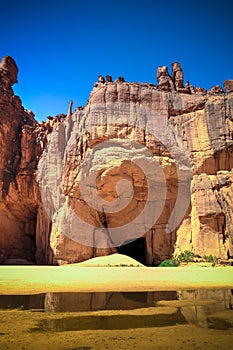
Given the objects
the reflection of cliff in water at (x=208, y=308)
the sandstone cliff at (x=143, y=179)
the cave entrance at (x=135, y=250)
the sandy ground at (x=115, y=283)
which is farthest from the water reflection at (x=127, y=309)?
the cave entrance at (x=135, y=250)

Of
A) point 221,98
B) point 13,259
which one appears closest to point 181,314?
point 221,98

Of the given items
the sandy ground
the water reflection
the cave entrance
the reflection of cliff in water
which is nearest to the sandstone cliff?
the cave entrance

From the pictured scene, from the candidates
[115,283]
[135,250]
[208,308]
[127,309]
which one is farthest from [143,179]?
[127,309]

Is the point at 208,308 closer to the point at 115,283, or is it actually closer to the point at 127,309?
the point at 127,309

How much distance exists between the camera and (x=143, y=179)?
86.1ft

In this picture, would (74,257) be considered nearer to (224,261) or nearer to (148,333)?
(224,261)

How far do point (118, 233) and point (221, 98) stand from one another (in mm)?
15721

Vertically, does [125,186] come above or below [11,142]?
below

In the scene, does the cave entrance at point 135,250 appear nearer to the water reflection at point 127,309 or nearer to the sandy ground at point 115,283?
the sandy ground at point 115,283

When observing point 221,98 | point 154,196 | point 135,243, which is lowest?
point 135,243

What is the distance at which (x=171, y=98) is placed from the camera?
29.0 meters

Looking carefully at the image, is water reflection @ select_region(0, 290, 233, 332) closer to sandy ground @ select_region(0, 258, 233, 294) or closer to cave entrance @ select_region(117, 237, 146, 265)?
sandy ground @ select_region(0, 258, 233, 294)

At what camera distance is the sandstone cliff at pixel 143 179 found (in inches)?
993

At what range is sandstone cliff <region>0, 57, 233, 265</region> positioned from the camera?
25234 millimetres
